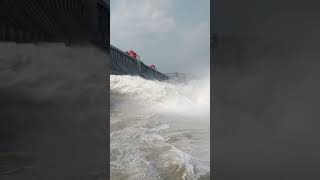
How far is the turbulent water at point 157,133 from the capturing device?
3.24m

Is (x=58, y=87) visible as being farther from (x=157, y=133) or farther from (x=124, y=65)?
(x=124, y=65)

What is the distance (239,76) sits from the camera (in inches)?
54.7

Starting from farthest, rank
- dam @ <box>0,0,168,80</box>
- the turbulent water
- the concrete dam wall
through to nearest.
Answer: the concrete dam wall
the turbulent water
dam @ <box>0,0,168,80</box>

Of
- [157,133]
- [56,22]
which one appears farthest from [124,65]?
[56,22]

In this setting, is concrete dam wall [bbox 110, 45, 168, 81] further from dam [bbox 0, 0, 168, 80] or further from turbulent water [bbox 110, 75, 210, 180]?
dam [bbox 0, 0, 168, 80]

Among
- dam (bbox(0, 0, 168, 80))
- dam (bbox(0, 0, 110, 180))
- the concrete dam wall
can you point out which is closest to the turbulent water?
the concrete dam wall

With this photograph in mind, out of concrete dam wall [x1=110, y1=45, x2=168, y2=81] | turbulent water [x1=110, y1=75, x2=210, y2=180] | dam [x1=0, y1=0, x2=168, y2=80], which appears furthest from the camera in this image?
concrete dam wall [x1=110, y1=45, x2=168, y2=81]

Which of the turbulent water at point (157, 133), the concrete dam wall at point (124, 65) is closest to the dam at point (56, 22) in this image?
the turbulent water at point (157, 133)

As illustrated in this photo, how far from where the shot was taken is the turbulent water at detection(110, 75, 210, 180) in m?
3.24

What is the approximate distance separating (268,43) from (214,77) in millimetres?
228

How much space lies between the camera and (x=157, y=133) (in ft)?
15.8

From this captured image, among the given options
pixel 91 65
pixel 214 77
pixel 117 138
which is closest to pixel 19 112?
pixel 91 65

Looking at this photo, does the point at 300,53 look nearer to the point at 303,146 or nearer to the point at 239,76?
the point at 239,76

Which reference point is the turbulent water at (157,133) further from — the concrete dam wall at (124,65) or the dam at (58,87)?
the dam at (58,87)
